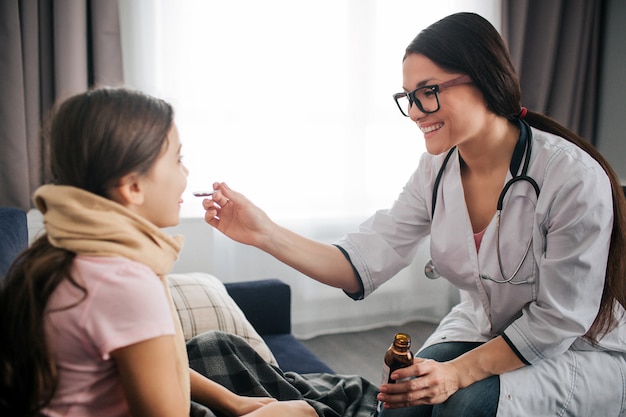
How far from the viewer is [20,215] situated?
62.7 inches

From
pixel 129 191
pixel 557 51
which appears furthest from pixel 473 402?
pixel 557 51

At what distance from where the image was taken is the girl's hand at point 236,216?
4.92ft

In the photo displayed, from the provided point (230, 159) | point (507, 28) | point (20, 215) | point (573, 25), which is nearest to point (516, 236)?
point (20, 215)

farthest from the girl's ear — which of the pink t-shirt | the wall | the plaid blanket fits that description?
the wall

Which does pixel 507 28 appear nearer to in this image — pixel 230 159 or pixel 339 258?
pixel 230 159

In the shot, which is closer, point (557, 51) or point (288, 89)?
point (288, 89)

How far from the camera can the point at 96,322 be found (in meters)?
0.81

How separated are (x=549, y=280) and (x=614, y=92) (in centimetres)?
249

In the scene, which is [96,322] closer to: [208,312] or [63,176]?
[63,176]

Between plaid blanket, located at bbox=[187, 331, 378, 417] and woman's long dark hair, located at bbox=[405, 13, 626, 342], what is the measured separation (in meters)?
0.58

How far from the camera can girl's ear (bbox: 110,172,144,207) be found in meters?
0.91

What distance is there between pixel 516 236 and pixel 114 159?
3.08 ft

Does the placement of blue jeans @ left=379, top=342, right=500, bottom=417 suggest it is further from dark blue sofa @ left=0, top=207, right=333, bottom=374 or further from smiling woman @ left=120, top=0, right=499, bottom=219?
smiling woman @ left=120, top=0, right=499, bottom=219

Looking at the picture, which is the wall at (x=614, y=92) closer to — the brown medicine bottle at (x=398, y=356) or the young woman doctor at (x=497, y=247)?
the young woman doctor at (x=497, y=247)
